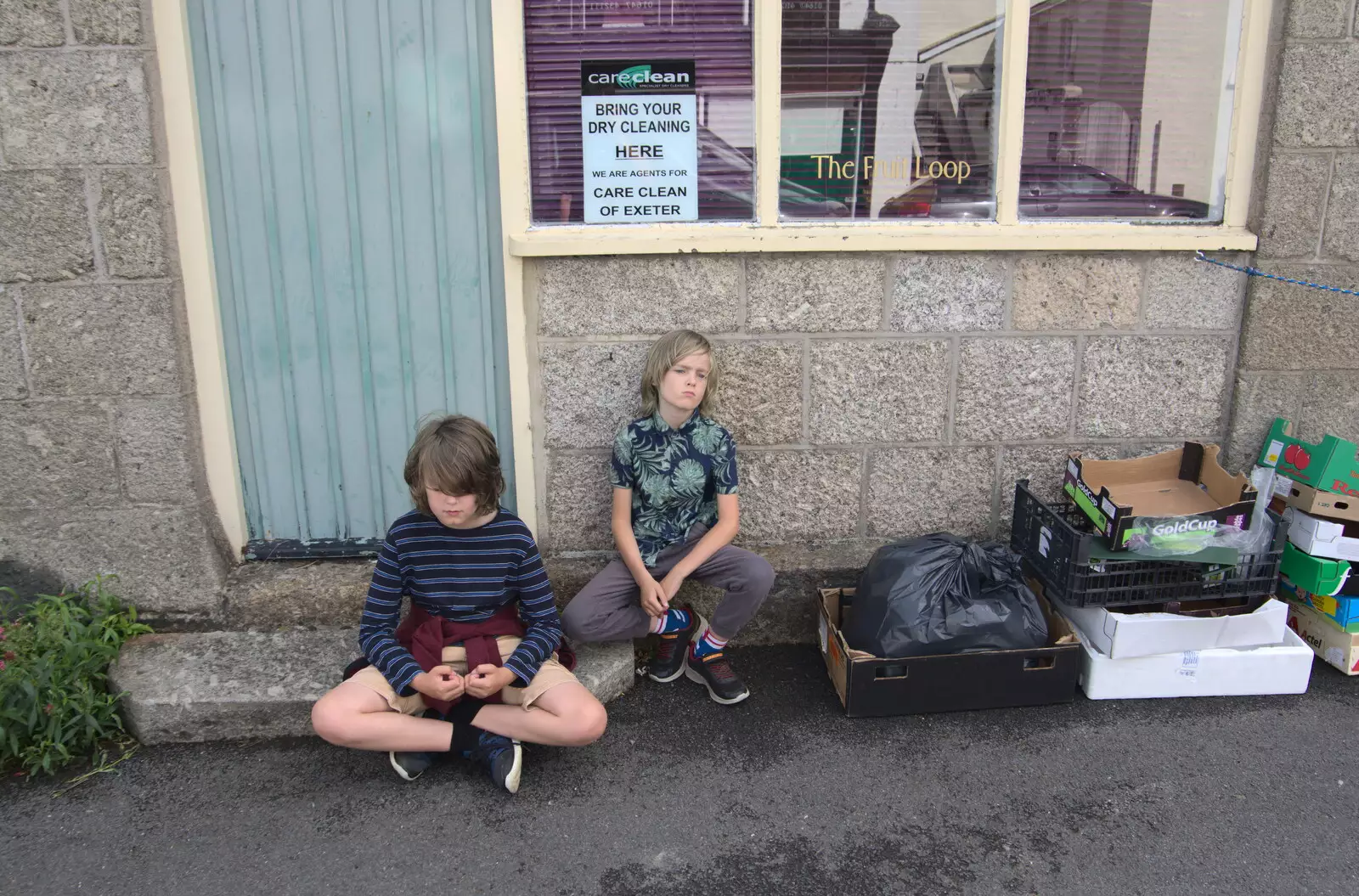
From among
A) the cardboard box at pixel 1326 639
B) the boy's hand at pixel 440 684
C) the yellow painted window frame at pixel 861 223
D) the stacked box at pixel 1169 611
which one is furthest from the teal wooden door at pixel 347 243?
the cardboard box at pixel 1326 639

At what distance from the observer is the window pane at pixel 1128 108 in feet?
11.8

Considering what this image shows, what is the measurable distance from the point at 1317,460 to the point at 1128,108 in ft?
4.90

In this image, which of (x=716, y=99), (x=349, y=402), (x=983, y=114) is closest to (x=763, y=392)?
(x=716, y=99)

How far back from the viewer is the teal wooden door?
341 cm

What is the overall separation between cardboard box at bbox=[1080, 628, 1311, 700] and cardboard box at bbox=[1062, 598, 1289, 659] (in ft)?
0.09

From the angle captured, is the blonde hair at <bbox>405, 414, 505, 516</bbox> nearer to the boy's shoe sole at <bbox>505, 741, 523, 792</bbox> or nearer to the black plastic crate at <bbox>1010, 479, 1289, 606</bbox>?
the boy's shoe sole at <bbox>505, 741, 523, 792</bbox>

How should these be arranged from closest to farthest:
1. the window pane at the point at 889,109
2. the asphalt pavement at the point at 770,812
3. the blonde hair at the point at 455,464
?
the asphalt pavement at the point at 770,812 < the blonde hair at the point at 455,464 < the window pane at the point at 889,109

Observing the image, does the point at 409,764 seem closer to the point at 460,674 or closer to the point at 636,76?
the point at 460,674

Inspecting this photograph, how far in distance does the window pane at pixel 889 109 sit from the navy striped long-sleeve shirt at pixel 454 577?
1.66 metres

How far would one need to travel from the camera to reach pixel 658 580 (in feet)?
11.6

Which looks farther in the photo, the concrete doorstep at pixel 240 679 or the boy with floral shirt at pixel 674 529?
the boy with floral shirt at pixel 674 529

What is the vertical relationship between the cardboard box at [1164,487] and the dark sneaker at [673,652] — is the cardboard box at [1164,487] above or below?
above

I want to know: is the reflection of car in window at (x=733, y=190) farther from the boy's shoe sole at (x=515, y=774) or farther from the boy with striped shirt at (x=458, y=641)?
the boy's shoe sole at (x=515, y=774)

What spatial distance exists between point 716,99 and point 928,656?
6.99 feet
